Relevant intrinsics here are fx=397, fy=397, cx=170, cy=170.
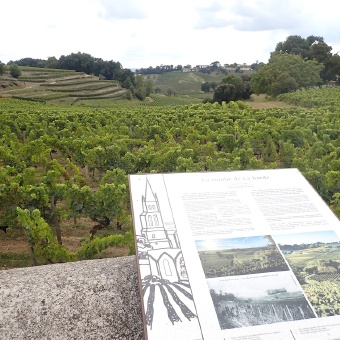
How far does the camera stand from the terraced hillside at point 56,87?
60.1 metres

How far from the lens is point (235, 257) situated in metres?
4.31

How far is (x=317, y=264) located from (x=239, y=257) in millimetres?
881

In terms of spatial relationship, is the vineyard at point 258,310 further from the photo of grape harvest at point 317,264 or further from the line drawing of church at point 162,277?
the line drawing of church at point 162,277

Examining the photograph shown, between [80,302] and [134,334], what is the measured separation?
88 centimetres

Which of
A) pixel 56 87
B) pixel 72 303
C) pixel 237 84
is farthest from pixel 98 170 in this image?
pixel 56 87

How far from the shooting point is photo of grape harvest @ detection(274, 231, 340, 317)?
13.1 feet

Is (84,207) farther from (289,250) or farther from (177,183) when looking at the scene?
(289,250)

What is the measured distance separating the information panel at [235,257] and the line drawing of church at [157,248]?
0.01 metres

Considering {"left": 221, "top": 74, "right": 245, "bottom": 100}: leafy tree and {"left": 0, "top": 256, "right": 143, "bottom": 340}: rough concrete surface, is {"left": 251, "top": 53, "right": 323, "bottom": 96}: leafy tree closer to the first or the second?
{"left": 221, "top": 74, "right": 245, "bottom": 100}: leafy tree

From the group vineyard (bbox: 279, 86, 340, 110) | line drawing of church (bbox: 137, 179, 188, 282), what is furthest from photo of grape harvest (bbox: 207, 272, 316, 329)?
vineyard (bbox: 279, 86, 340, 110)

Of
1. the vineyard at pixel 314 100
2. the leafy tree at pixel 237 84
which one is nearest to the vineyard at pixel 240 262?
the vineyard at pixel 314 100

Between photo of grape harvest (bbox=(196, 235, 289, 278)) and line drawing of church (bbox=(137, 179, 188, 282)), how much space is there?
0.27m

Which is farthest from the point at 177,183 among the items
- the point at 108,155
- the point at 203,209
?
the point at 108,155

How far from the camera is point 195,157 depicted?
15.1 meters
